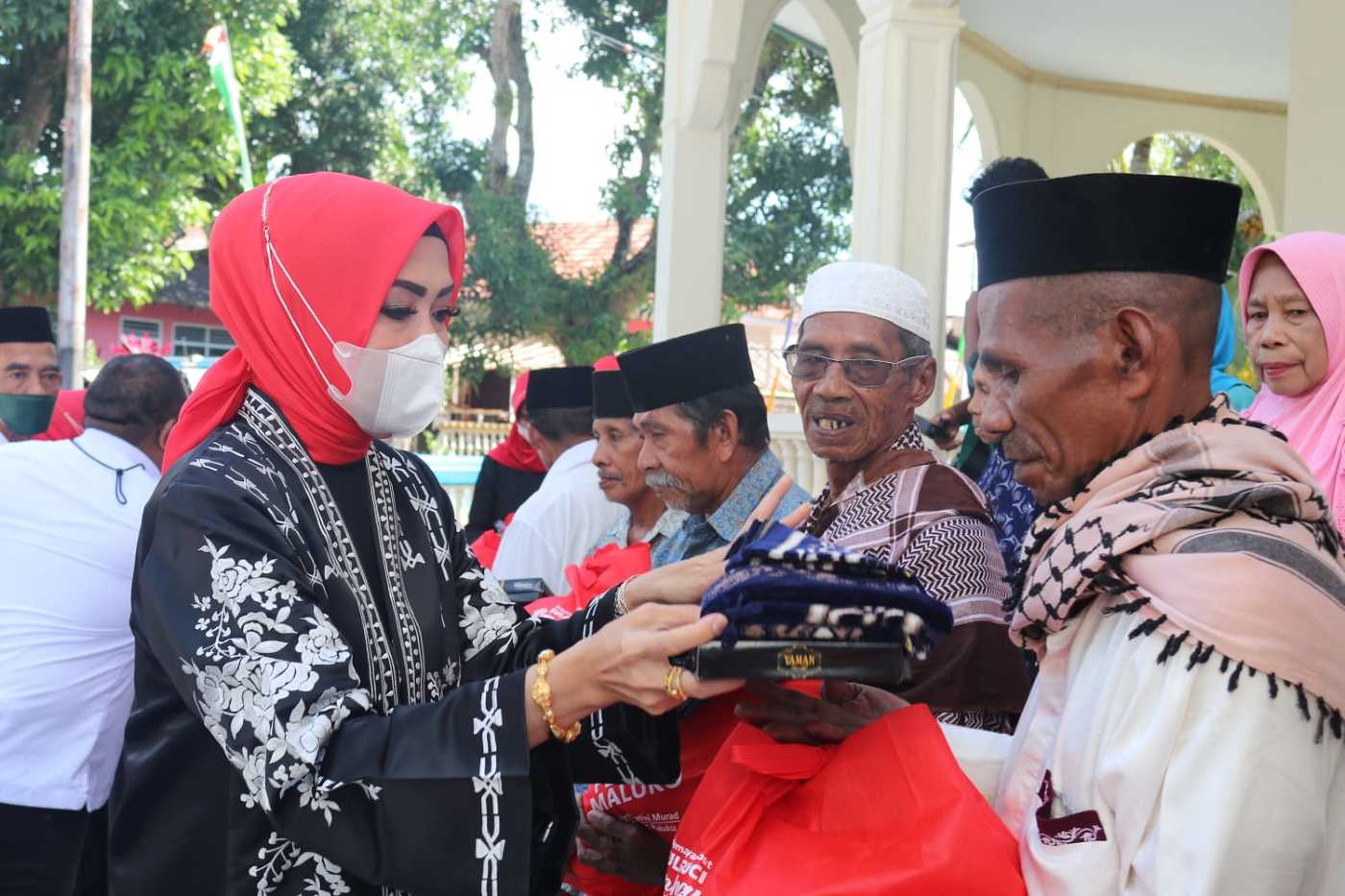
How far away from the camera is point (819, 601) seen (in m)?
1.78

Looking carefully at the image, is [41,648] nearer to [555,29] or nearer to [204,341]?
[555,29]

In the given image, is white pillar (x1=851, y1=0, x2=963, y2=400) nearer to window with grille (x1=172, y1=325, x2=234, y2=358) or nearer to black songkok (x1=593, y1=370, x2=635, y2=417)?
black songkok (x1=593, y1=370, x2=635, y2=417)

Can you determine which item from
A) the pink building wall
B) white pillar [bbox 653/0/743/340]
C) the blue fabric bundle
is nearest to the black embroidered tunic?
the blue fabric bundle

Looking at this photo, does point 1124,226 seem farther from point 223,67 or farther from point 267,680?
point 223,67

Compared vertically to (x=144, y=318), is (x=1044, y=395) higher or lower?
lower

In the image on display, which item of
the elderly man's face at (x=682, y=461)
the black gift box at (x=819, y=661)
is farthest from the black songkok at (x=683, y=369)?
the black gift box at (x=819, y=661)

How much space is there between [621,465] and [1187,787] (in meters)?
3.40

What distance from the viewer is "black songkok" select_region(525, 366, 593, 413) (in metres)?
6.27

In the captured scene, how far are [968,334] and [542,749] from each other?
2450mm

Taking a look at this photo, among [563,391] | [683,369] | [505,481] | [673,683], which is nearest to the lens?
[673,683]

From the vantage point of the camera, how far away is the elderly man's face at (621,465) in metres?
4.82

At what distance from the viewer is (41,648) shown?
3344 millimetres

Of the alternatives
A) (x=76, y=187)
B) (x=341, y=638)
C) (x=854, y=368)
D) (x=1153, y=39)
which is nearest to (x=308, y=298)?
(x=341, y=638)

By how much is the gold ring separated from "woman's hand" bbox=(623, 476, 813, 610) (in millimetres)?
510
